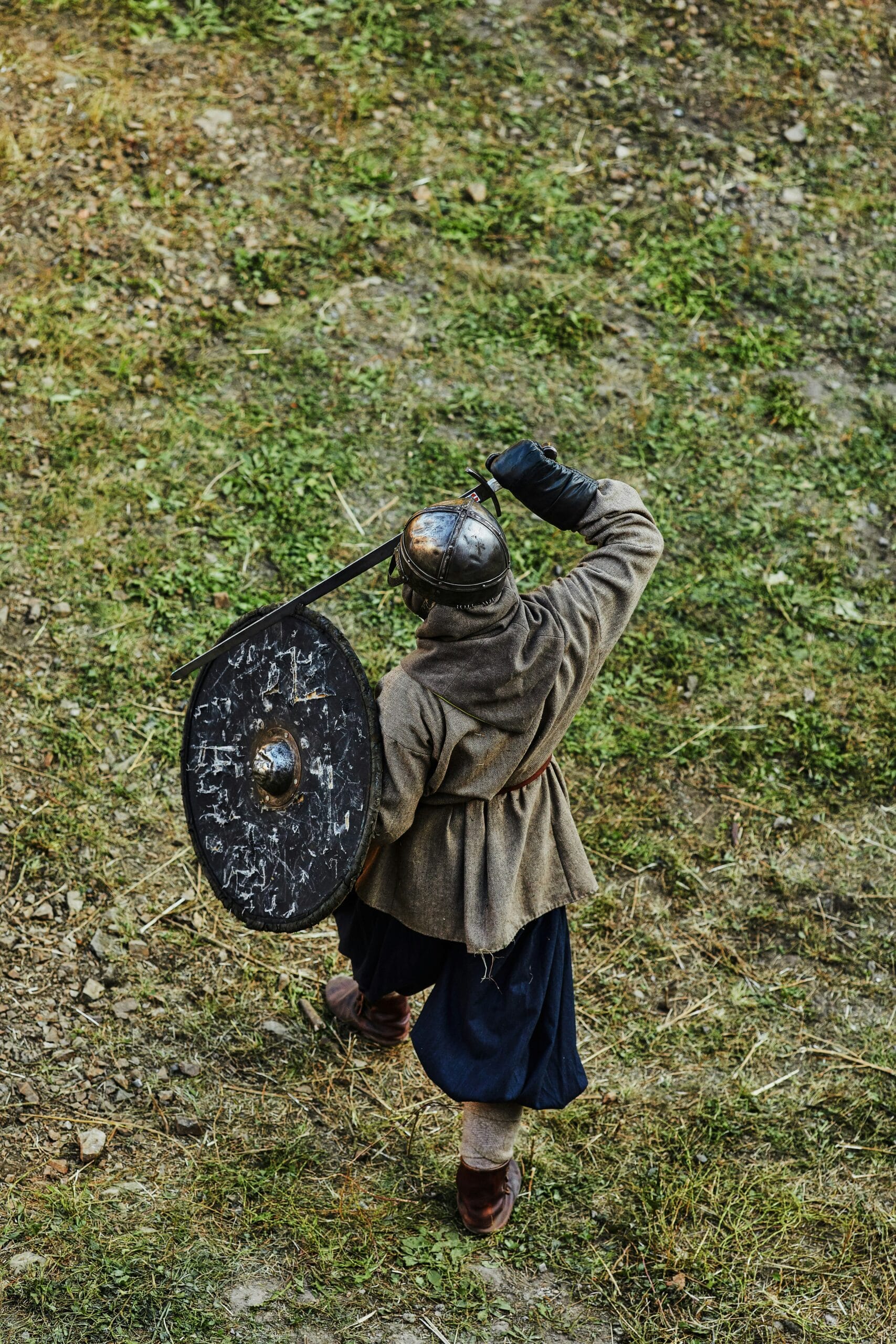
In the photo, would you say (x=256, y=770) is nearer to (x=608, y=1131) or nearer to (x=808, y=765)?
(x=608, y=1131)

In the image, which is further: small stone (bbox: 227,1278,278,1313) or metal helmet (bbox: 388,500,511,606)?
small stone (bbox: 227,1278,278,1313)

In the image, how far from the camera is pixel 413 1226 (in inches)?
133

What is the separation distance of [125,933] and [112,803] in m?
0.54

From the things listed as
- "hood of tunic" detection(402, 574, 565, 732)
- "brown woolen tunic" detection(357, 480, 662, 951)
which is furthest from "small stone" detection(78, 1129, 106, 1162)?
"hood of tunic" detection(402, 574, 565, 732)

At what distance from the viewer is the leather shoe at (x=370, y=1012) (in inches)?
148

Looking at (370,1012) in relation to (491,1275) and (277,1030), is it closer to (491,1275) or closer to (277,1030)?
(277,1030)

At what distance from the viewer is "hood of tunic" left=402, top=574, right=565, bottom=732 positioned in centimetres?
271

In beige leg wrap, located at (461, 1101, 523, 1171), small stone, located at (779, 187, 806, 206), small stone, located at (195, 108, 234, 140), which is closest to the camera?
beige leg wrap, located at (461, 1101, 523, 1171)

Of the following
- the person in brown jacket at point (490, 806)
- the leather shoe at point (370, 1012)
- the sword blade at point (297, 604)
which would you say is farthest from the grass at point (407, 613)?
the sword blade at point (297, 604)

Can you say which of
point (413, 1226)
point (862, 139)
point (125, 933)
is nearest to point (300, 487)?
point (125, 933)

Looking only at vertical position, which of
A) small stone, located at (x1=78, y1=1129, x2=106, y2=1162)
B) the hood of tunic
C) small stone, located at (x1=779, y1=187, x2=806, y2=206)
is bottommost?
small stone, located at (x1=78, y1=1129, x2=106, y2=1162)

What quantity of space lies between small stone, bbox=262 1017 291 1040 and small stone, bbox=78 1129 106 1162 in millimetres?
605

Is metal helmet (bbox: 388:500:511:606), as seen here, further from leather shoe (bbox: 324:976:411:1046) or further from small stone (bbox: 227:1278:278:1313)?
small stone (bbox: 227:1278:278:1313)

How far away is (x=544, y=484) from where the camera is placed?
3.02 meters
